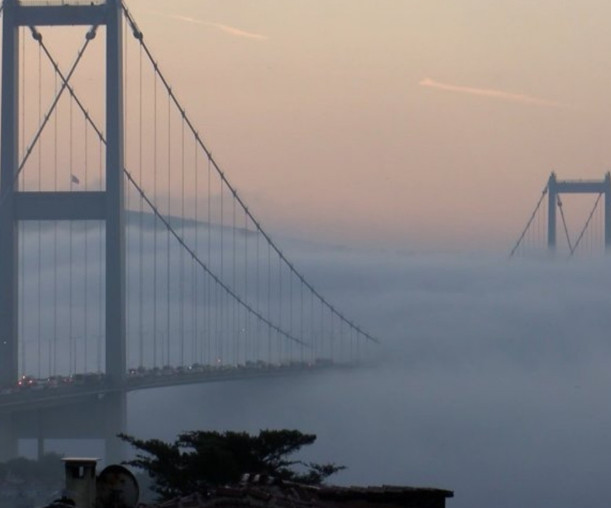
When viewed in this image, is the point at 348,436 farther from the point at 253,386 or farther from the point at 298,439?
the point at 298,439

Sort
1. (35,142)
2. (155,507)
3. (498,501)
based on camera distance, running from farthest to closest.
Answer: (35,142), (498,501), (155,507)

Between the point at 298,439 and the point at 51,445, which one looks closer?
the point at 298,439

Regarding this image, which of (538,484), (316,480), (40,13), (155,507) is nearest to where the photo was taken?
(155,507)

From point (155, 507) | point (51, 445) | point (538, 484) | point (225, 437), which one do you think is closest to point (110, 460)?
point (538, 484)

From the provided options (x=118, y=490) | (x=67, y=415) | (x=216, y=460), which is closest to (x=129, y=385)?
(x=67, y=415)

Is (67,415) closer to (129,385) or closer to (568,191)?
(129,385)

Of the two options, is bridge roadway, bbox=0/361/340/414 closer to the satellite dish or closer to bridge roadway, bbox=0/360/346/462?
bridge roadway, bbox=0/360/346/462
